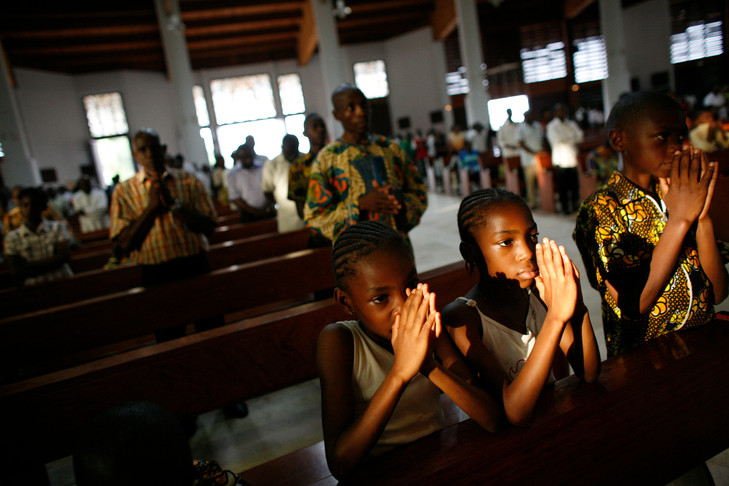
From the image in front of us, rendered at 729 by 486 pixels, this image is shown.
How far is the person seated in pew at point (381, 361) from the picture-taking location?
0.93 meters

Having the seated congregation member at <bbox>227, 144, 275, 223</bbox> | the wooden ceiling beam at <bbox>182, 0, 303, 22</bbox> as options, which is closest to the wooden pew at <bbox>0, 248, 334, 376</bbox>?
the seated congregation member at <bbox>227, 144, 275, 223</bbox>

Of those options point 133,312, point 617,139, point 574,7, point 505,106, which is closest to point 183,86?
point 133,312

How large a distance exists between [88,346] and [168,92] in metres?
18.0

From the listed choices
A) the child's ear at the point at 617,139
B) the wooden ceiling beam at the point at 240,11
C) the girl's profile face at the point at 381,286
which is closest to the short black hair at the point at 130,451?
the girl's profile face at the point at 381,286

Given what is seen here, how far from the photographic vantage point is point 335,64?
1207 cm

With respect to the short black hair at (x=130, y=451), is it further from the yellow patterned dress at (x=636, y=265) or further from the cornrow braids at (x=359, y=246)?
the yellow patterned dress at (x=636, y=265)

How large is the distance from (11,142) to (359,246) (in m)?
12.1

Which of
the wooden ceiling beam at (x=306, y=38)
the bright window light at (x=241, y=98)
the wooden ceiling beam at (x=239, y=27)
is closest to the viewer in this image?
the wooden ceiling beam at (x=306, y=38)

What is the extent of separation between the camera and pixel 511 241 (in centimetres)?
121

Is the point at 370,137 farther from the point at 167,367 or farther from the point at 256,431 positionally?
the point at 256,431

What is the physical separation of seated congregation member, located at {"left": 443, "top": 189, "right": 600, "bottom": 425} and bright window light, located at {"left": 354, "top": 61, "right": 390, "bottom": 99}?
19231 mm

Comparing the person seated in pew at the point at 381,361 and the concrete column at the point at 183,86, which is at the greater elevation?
the concrete column at the point at 183,86

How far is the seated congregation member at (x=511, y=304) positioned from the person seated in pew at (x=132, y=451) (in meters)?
0.64

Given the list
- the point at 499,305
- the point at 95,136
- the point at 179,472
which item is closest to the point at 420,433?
the point at 499,305
